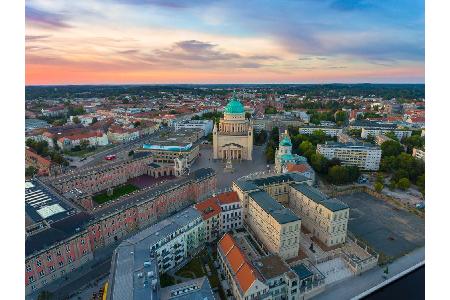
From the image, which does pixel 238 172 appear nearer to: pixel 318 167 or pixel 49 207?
pixel 318 167

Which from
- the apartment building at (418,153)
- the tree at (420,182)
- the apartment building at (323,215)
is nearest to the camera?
the apartment building at (323,215)

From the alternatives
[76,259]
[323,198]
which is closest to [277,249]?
[323,198]

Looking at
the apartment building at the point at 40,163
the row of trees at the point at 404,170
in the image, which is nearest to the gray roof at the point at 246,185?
the row of trees at the point at 404,170

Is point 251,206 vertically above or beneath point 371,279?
above

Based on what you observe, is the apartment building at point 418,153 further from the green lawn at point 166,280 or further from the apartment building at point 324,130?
the green lawn at point 166,280

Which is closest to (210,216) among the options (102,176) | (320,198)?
(320,198)

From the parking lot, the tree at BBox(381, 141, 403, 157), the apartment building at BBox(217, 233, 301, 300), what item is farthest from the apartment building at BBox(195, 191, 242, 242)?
the tree at BBox(381, 141, 403, 157)
